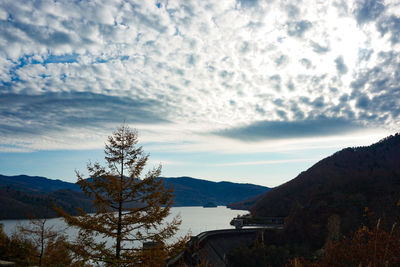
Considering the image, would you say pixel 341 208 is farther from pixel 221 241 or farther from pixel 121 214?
pixel 121 214

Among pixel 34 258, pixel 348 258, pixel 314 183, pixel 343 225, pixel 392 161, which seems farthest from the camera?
pixel 392 161

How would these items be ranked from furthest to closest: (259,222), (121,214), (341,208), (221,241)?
(259,222) → (341,208) → (221,241) → (121,214)

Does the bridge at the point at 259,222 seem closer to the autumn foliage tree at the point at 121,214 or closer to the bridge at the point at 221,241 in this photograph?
the bridge at the point at 221,241

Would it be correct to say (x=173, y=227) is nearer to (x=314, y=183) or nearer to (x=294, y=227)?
(x=294, y=227)

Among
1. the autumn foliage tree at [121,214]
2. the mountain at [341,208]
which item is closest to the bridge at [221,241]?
the mountain at [341,208]

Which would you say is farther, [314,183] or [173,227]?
[314,183]

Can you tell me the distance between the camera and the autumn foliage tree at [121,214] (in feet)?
54.6

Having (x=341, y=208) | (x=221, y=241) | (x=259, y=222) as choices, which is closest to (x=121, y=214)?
(x=221, y=241)

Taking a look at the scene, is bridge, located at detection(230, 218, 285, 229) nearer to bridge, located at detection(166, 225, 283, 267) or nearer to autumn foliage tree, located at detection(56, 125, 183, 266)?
bridge, located at detection(166, 225, 283, 267)

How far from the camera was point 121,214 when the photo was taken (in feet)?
58.1

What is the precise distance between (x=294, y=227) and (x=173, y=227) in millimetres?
43991

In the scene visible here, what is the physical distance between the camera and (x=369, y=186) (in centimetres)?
6844

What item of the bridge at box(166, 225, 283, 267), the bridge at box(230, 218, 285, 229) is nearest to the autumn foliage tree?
the bridge at box(166, 225, 283, 267)

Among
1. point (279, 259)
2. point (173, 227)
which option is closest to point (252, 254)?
point (279, 259)
